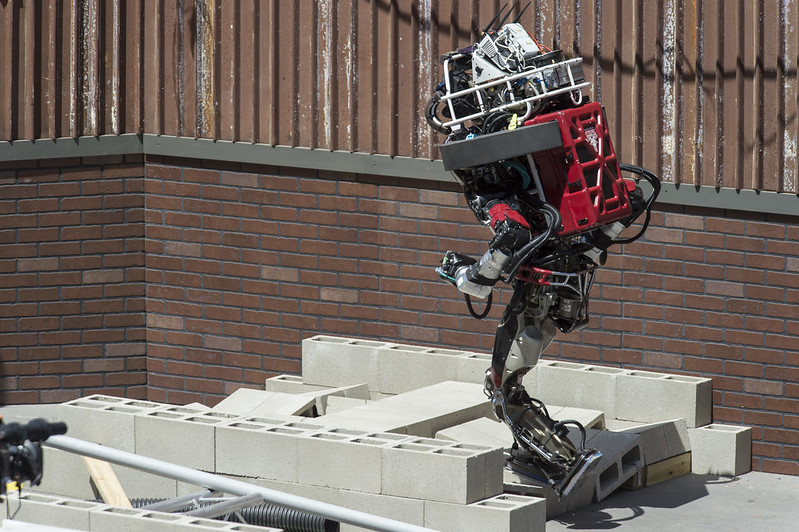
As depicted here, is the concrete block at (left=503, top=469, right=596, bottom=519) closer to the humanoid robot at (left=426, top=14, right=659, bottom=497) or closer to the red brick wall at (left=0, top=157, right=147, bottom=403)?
the humanoid robot at (left=426, top=14, right=659, bottom=497)

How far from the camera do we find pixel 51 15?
37.5 ft

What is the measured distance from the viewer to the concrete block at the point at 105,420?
912 cm

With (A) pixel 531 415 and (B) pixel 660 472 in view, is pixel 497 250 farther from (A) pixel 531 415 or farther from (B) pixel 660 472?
(B) pixel 660 472

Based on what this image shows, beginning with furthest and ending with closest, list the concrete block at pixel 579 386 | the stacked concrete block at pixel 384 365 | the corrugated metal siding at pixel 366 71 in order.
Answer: the stacked concrete block at pixel 384 365
the concrete block at pixel 579 386
the corrugated metal siding at pixel 366 71

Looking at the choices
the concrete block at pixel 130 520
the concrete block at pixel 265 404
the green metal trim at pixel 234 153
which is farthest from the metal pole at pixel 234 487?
the green metal trim at pixel 234 153

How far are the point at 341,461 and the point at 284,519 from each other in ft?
1.56

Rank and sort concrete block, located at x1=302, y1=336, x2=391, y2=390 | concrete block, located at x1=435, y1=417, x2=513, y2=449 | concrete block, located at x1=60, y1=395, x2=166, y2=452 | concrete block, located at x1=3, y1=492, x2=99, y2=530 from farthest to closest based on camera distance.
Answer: concrete block, located at x1=302, y1=336, x2=391, y2=390
concrete block, located at x1=435, y1=417, x2=513, y2=449
concrete block, located at x1=60, y1=395, x2=166, y2=452
concrete block, located at x1=3, y1=492, x2=99, y2=530

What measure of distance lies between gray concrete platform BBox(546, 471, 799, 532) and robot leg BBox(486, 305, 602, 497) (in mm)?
319

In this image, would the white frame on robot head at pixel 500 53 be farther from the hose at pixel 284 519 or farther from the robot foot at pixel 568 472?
the hose at pixel 284 519

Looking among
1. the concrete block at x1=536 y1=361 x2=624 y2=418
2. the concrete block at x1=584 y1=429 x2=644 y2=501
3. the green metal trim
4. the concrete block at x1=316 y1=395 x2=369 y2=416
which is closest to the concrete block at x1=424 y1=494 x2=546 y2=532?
the concrete block at x1=584 y1=429 x2=644 y2=501

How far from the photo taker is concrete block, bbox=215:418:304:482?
857cm

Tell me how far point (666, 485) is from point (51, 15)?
18.9 ft

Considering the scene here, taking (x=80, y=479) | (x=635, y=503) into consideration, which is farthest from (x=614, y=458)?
(x=80, y=479)

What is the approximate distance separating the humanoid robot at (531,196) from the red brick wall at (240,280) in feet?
5.26
